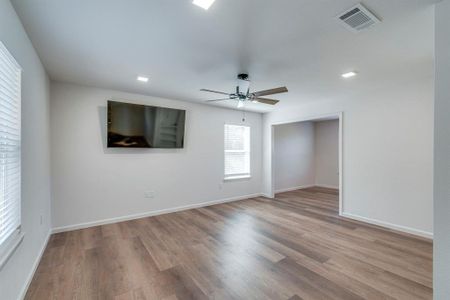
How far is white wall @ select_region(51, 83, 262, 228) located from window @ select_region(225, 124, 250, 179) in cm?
28

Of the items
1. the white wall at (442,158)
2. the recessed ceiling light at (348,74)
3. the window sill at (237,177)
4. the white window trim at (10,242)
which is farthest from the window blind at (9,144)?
the window sill at (237,177)

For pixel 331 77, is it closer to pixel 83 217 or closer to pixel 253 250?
pixel 253 250

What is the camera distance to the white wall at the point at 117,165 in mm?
3434

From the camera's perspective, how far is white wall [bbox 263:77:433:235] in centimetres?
322

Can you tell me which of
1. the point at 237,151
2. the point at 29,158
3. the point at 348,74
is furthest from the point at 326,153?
the point at 29,158

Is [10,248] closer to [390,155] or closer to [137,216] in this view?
[137,216]

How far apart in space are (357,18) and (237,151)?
419cm

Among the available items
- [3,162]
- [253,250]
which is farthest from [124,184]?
[253,250]

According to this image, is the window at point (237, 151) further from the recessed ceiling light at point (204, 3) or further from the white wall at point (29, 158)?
the recessed ceiling light at point (204, 3)

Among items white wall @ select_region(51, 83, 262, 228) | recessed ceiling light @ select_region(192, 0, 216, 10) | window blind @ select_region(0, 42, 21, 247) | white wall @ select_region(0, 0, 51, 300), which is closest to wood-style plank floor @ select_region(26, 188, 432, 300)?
white wall @ select_region(0, 0, 51, 300)

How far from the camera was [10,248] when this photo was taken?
158 centimetres

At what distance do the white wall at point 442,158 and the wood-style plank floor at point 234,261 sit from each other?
56cm

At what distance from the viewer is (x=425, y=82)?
320 cm

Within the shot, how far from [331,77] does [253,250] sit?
9.28 feet
